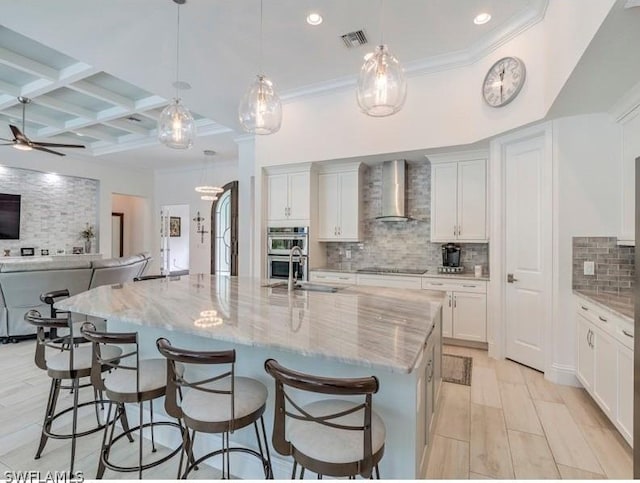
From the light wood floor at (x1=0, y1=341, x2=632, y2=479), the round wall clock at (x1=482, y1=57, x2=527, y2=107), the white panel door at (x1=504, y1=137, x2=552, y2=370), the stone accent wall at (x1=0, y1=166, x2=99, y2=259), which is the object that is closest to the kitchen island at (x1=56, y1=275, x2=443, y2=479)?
the light wood floor at (x1=0, y1=341, x2=632, y2=479)

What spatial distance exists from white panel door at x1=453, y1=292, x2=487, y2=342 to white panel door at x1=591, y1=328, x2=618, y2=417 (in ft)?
4.58

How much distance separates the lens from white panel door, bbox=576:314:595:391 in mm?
2709

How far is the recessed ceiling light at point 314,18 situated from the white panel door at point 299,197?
2.14 m

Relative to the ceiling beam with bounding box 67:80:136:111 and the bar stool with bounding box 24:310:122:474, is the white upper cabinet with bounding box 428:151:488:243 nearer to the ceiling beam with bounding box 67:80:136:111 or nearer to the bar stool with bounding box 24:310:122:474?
the bar stool with bounding box 24:310:122:474

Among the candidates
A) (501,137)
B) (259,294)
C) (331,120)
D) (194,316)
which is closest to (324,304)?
(259,294)

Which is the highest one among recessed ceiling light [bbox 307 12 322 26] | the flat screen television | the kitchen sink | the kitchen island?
recessed ceiling light [bbox 307 12 322 26]

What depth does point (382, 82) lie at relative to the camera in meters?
2.37

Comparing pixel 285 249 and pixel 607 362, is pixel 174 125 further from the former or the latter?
pixel 607 362

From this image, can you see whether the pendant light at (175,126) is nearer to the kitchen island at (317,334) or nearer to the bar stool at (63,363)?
the kitchen island at (317,334)

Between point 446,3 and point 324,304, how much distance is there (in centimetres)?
301

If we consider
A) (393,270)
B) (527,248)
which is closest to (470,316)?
(527,248)

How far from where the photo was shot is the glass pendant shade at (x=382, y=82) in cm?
235

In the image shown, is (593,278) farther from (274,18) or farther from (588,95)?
(274,18)

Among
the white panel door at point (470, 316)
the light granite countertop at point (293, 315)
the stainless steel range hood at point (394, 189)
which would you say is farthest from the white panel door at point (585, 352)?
the stainless steel range hood at point (394, 189)
